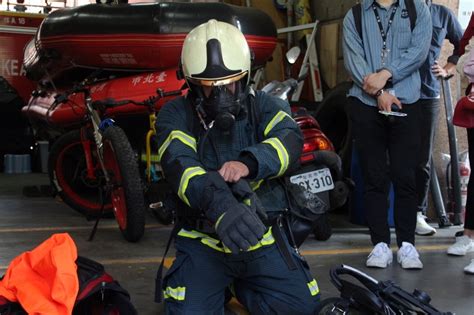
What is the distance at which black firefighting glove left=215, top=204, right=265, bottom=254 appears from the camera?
271 cm

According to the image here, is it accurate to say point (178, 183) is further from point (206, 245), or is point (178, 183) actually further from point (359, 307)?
point (359, 307)

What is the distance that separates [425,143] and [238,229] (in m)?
3.09

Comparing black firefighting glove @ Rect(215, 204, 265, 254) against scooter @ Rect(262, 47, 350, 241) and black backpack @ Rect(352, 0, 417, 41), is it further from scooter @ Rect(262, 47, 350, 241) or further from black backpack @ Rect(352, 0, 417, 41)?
black backpack @ Rect(352, 0, 417, 41)

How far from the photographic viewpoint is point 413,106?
4.54 m

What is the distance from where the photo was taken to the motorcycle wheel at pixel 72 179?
6.41 meters

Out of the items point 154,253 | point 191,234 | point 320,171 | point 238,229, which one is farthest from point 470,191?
point 238,229

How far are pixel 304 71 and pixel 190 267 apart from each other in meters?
5.68

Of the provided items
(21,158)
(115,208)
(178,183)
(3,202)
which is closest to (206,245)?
(178,183)

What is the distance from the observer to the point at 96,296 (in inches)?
127

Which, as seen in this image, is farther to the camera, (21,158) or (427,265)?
(21,158)

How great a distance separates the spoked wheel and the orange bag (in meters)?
1.84

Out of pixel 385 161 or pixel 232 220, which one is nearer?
pixel 232 220

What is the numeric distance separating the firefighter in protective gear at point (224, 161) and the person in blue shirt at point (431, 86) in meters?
2.41

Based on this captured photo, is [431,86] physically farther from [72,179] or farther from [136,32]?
[72,179]
